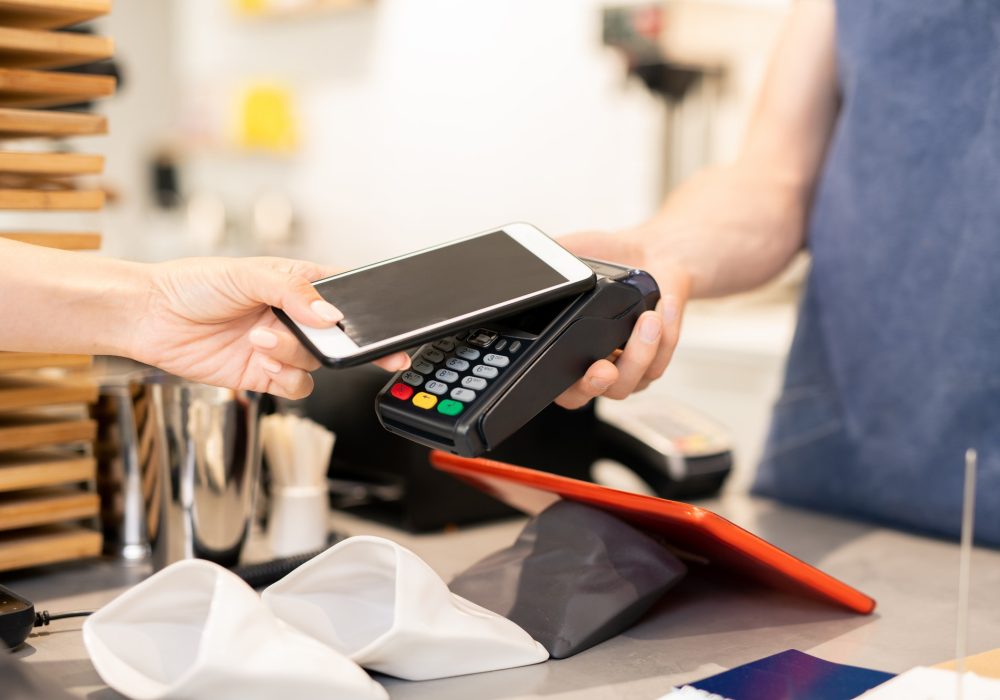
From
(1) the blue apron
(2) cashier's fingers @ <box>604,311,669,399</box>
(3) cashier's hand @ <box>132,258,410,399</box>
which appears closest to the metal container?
(3) cashier's hand @ <box>132,258,410,399</box>

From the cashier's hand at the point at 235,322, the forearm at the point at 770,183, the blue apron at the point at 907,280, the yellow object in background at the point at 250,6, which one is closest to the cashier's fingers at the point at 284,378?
the cashier's hand at the point at 235,322

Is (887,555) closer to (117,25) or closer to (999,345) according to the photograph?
(999,345)

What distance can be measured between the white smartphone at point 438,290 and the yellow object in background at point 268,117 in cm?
260

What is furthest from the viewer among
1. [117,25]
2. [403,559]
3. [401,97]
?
[117,25]

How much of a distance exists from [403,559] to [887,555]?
48 cm

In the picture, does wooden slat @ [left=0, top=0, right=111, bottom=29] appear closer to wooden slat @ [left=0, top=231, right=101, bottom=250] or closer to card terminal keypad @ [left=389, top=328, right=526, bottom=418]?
wooden slat @ [left=0, top=231, right=101, bottom=250]

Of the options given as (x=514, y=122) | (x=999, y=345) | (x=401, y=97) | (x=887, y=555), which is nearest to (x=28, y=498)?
(x=887, y=555)

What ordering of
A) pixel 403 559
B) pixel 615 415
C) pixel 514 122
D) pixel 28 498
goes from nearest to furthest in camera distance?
→ pixel 403 559 < pixel 28 498 < pixel 615 415 < pixel 514 122

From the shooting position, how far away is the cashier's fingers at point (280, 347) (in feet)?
1.97

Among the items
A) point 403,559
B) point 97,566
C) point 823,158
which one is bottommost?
point 97,566

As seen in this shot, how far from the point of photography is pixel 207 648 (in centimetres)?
46

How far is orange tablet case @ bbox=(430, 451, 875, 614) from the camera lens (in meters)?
0.60

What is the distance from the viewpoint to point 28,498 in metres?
0.78

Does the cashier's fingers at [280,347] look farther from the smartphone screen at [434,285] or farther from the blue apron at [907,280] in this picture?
the blue apron at [907,280]
